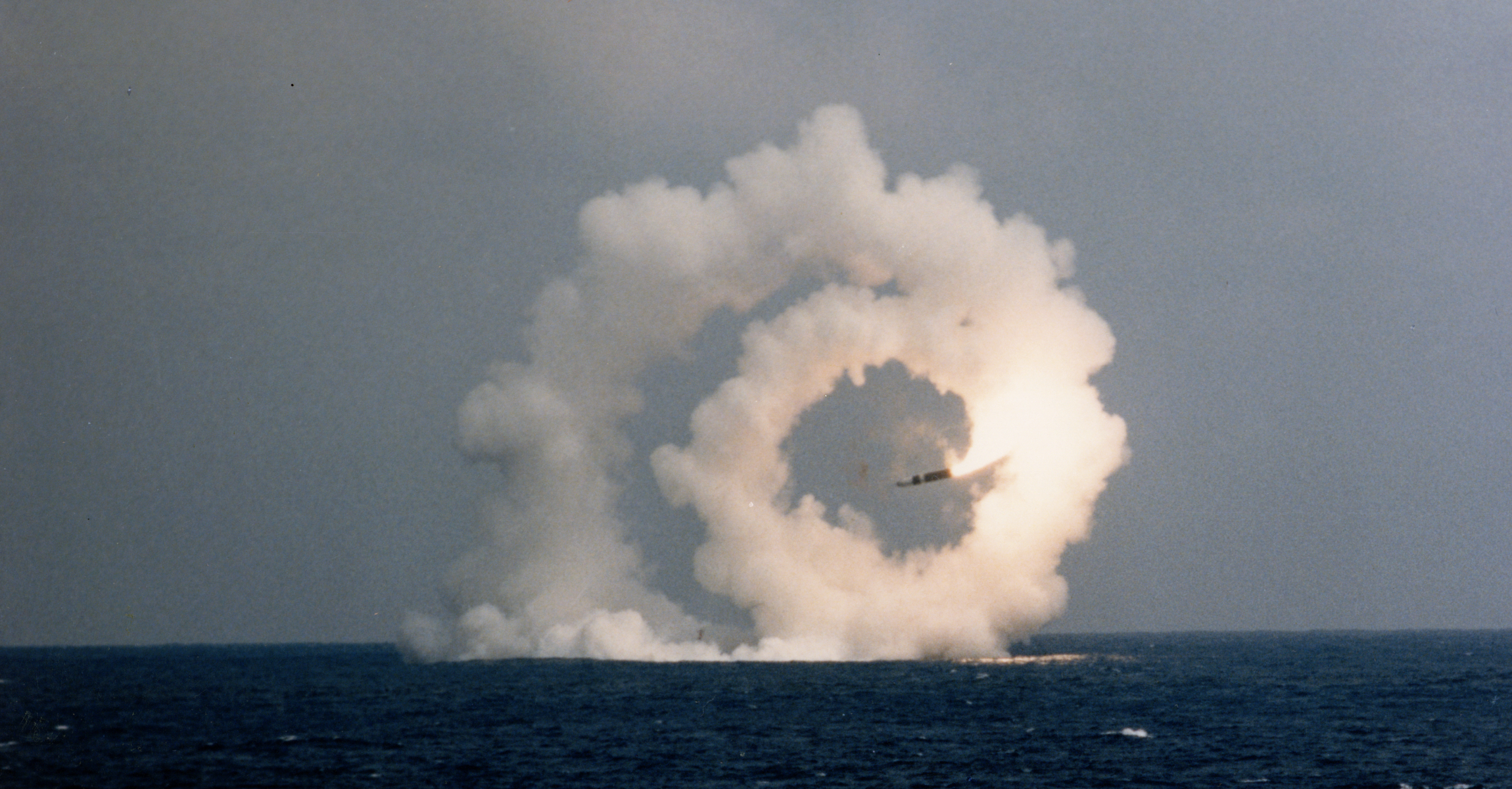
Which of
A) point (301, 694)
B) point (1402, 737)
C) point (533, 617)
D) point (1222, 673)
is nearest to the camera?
point (1402, 737)

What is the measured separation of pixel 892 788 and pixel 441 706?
45.3 meters

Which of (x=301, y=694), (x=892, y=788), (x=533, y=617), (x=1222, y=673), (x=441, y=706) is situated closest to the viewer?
(x=892, y=788)

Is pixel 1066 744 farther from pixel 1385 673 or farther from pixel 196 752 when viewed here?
pixel 1385 673

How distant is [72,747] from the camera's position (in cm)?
7494

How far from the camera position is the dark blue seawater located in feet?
214

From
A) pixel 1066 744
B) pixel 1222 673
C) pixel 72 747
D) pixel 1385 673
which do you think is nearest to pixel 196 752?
pixel 72 747

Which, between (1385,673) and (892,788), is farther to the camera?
(1385,673)

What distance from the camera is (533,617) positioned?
132125 mm

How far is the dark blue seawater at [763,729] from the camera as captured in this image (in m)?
65.2

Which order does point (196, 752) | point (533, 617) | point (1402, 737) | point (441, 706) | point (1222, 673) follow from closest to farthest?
point (196, 752)
point (1402, 737)
point (441, 706)
point (533, 617)
point (1222, 673)

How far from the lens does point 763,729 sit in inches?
3159

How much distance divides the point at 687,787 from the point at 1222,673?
96942mm

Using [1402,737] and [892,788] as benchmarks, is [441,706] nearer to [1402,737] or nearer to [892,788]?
[892,788]

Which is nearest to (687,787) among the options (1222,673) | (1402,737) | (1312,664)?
(1402,737)
